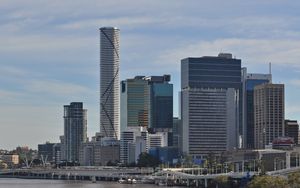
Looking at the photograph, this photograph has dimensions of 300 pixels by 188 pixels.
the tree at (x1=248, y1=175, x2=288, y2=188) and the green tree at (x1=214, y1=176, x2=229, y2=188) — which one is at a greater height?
the tree at (x1=248, y1=175, x2=288, y2=188)

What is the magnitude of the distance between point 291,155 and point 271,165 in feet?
17.0

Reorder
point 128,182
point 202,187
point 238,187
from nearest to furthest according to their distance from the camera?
point 238,187 < point 202,187 < point 128,182

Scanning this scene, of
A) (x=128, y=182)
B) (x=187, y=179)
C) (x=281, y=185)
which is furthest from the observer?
(x=128, y=182)

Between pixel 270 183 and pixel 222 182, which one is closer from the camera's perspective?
pixel 270 183

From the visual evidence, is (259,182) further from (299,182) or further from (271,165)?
(271,165)

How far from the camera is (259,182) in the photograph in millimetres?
99125

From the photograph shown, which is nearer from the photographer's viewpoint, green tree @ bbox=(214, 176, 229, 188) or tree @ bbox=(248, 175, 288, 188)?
tree @ bbox=(248, 175, 288, 188)

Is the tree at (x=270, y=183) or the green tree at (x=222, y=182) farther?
the green tree at (x=222, y=182)

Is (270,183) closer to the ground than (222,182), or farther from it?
farther from it

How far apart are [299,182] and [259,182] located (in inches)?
200

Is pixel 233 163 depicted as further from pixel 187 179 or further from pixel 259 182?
pixel 259 182

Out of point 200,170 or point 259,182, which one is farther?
point 200,170

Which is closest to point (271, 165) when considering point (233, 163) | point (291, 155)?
point (291, 155)

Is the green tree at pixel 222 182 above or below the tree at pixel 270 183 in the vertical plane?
below
